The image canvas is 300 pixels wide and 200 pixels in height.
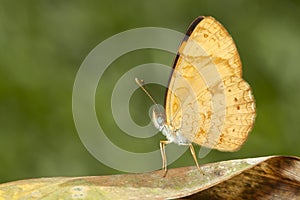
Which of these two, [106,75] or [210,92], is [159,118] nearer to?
[210,92]

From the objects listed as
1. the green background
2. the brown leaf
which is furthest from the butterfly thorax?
the green background

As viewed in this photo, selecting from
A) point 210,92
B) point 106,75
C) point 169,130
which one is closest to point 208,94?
point 210,92

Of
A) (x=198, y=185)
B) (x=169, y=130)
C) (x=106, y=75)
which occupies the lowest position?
(x=198, y=185)

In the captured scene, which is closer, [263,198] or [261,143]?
[263,198]

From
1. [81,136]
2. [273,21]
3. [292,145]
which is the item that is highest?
[273,21]

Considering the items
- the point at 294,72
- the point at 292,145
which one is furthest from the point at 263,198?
the point at 294,72

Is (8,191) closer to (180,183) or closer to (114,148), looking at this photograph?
(180,183)
